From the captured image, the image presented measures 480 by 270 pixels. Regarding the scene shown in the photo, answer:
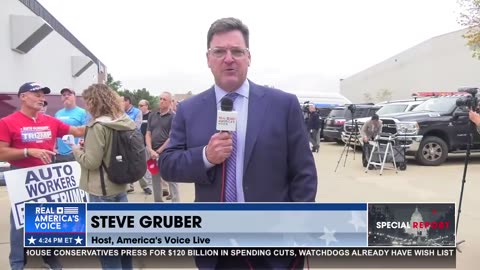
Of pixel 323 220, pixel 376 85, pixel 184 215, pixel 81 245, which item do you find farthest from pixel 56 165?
pixel 376 85

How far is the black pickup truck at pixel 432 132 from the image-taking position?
450 inches

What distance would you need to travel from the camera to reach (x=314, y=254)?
200cm

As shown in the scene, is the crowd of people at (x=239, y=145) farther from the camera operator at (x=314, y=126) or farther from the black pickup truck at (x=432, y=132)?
the camera operator at (x=314, y=126)

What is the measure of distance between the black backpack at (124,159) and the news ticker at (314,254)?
1397 millimetres

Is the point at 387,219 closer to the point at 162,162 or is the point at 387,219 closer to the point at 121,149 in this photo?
the point at 162,162

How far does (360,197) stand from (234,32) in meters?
6.38

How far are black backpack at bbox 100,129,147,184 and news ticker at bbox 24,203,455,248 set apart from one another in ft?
4.69

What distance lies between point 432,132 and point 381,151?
183 centimetres

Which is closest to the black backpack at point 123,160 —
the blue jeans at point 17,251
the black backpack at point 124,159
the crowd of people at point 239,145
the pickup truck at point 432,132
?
the black backpack at point 124,159

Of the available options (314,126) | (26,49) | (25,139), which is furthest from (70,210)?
(26,49)

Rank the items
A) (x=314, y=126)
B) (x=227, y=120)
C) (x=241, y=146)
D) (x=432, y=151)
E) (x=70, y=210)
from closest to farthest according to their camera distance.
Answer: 1. (x=227, y=120)
2. (x=241, y=146)
3. (x=70, y=210)
4. (x=432, y=151)
5. (x=314, y=126)

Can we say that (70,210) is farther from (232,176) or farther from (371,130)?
(371,130)

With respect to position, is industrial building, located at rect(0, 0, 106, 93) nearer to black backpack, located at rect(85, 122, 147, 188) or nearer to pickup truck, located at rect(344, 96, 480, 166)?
pickup truck, located at rect(344, 96, 480, 166)

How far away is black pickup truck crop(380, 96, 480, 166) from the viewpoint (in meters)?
11.4
